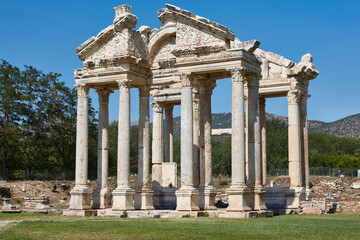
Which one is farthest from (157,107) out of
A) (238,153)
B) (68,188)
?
(68,188)

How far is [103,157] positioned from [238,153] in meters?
9.71

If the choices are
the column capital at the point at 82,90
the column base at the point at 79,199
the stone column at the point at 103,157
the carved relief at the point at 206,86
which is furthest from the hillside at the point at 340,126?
the column base at the point at 79,199

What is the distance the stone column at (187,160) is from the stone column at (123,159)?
11.4ft

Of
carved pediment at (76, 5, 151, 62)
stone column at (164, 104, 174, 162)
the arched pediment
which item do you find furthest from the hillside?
the arched pediment

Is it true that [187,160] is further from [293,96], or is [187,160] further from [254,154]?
[293,96]

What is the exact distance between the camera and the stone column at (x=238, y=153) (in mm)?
27328

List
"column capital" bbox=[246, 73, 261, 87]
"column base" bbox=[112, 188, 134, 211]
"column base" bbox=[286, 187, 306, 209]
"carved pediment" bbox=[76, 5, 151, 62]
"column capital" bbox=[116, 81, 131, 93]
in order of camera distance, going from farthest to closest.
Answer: "column base" bbox=[286, 187, 306, 209]
"carved pediment" bbox=[76, 5, 151, 62]
"column capital" bbox=[116, 81, 131, 93]
"column base" bbox=[112, 188, 134, 211]
"column capital" bbox=[246, 73, 261, 87]

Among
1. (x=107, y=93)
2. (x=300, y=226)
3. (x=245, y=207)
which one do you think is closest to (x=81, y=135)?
(x=107, y=93)

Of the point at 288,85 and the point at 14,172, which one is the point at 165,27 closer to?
the point at 288,85

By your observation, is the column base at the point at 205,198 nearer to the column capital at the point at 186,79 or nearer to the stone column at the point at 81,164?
the column capital at the point at 186,79

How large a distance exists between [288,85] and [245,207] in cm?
1106

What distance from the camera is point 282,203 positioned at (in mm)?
34344

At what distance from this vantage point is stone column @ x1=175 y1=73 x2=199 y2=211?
28812mm

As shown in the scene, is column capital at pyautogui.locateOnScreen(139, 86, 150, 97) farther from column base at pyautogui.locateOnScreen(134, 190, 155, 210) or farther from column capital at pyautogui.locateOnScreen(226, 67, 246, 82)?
column capital at pyautogui.locateOnScreen(226, 67, 246, 82)
